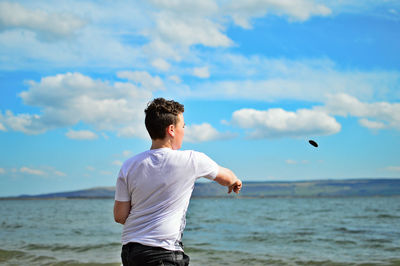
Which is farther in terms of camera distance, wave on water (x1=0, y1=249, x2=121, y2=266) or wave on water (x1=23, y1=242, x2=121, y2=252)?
wave on water (x1=23, y1=242, x2=121, y2=252)

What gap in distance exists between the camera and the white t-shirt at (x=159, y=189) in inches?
104

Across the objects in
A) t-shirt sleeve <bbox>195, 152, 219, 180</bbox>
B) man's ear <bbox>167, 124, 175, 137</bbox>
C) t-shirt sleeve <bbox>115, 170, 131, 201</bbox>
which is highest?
man's ear <bbox>167, 124, 175, 137</bbox>

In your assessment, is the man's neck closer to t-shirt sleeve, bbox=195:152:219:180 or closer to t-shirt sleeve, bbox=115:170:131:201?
t-shirt sleeve, bbox=195:152:219:180

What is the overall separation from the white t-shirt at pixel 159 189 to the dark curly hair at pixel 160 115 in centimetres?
13


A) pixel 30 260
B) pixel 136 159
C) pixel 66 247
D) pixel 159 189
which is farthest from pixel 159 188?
pixel 66 247

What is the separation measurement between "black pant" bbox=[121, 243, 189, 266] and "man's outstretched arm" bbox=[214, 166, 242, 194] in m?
0.54

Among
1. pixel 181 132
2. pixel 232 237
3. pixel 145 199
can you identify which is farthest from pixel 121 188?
pixel 232 237

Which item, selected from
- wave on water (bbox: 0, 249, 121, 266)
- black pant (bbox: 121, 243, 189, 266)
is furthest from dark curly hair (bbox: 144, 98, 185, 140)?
wave on water (bbox: 0, 249, 121, 266)

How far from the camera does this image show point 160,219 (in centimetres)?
267

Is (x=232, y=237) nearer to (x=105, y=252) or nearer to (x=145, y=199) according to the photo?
(x=105, y=252)

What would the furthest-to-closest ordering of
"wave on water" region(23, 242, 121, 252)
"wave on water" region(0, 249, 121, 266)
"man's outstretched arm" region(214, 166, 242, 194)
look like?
"wave on water" region(23, 242, 121, 252), "wave on water" region(0, 249, 121, 266), "man's outstretched arm" region(214, 166, 242, 194)

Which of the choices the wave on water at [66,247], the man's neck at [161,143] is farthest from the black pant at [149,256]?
the wave on water at [66,247]

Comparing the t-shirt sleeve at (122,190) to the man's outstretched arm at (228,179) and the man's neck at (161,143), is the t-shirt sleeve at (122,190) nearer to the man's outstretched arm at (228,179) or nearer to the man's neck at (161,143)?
the man's neck at (161,143)

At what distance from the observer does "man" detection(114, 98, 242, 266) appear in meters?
2.64
